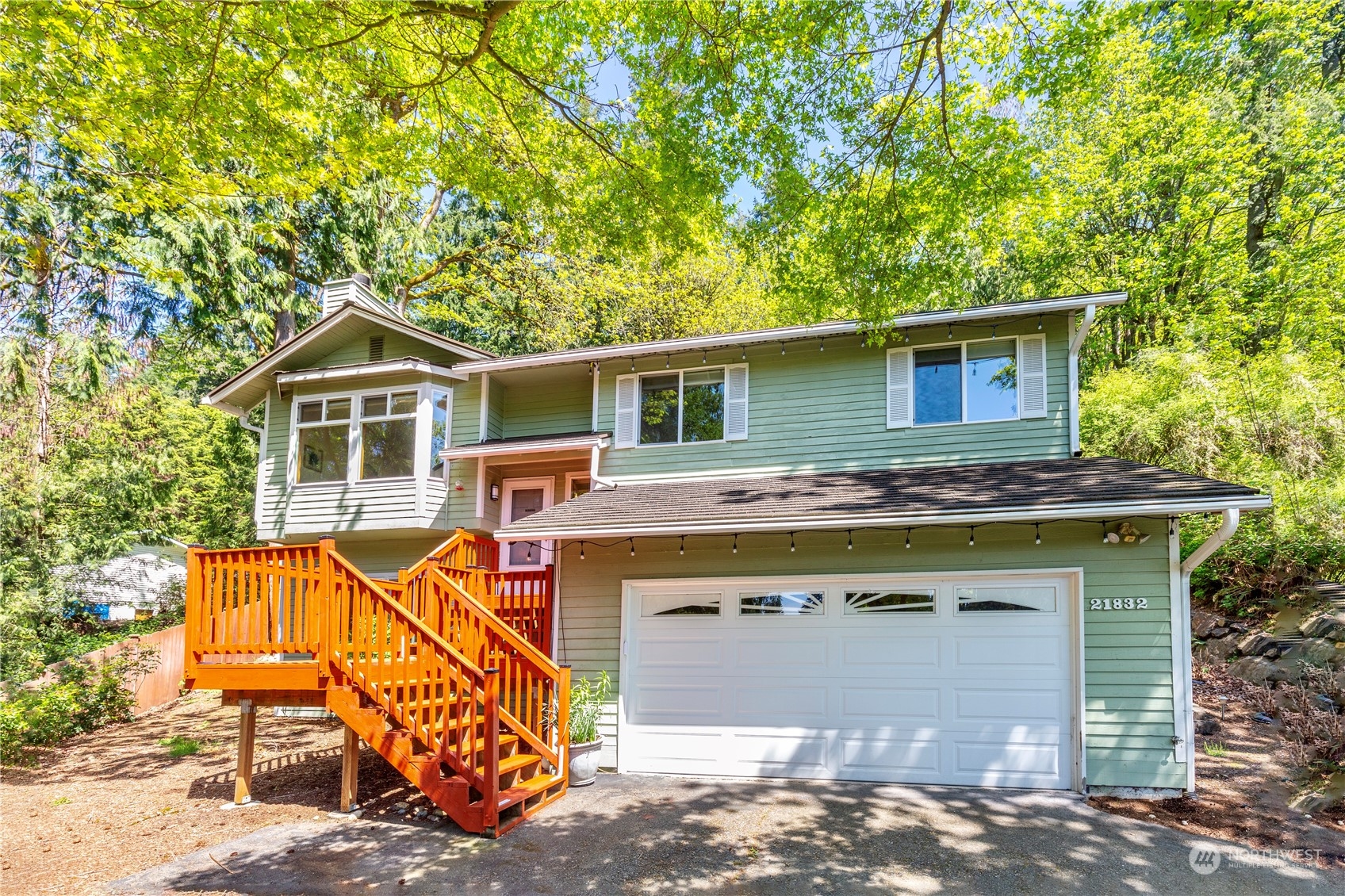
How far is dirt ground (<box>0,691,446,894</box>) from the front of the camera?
544 cm

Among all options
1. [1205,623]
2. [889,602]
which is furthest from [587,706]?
[1205,623]

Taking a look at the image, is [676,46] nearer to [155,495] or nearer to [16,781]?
[16,781]

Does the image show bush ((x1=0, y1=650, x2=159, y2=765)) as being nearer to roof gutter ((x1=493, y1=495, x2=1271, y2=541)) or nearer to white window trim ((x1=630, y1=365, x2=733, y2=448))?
roof gutter ((x1=493, y1=495, x2=1271, y2=541))

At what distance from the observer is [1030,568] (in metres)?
7.14

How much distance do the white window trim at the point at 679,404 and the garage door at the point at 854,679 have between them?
246 cm

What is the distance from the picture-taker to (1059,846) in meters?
5.33

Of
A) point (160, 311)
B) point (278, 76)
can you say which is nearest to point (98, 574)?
point (160, 311)

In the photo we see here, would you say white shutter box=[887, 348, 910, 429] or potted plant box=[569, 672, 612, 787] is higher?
white shutter box=[887, 348, 910, 429]

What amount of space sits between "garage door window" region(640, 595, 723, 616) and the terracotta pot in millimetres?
1610

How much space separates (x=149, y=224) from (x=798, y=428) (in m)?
13.2

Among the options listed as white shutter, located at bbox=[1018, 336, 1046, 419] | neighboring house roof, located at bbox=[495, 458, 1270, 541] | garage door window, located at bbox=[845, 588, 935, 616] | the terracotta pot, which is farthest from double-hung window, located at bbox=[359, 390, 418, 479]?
white shutter, located at bbox=[1018, 336, 1046, 419]

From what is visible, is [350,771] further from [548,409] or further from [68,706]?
[68,706]

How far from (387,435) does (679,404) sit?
489 centimetres

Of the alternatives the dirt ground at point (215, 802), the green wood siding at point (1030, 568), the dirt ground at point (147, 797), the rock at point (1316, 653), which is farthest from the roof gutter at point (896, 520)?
the rock at point (1316, 653)
